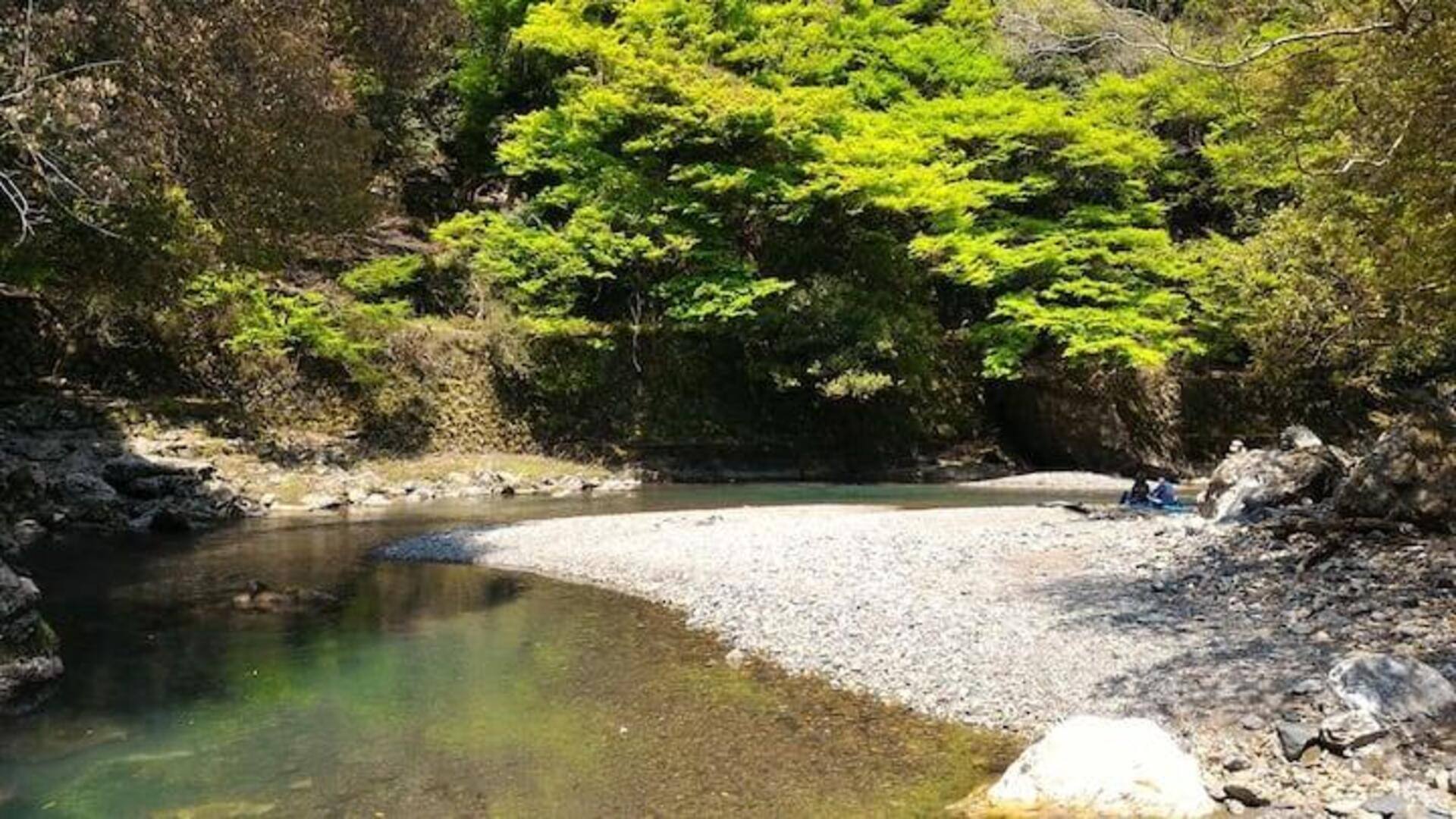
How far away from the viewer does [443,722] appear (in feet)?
28.0

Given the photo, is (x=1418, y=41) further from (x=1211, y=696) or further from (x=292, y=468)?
(x=292, y=468)

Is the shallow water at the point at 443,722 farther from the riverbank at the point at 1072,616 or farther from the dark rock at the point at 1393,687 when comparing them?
the dark rock at the point at 1393,687

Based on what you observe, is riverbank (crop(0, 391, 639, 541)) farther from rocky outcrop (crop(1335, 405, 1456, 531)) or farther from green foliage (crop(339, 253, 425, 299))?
rocky outcrop (crop(1335, 405, 1456, 531))

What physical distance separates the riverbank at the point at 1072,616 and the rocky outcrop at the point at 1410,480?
0.76 metres

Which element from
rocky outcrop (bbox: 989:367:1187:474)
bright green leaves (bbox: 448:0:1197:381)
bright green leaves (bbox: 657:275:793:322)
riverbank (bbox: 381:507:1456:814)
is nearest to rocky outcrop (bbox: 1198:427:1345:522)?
riverbank (bbox: 381:507:1456:814)

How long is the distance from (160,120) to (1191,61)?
11.7 m

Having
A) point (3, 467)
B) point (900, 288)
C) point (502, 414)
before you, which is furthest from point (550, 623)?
point (900, 288)

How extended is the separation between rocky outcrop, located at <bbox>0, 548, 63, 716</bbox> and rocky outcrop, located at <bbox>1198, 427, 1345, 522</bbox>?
565 inches

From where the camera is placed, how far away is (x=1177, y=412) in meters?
31.9

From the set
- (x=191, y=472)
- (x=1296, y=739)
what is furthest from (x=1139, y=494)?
(x=191, y=472)

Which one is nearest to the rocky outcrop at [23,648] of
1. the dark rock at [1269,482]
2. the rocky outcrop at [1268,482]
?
the rocky outcrop at [1268,482]

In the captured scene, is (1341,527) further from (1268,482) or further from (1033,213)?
(1033,213)

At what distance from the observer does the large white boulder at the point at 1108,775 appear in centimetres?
627

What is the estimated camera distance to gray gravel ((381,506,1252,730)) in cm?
888
